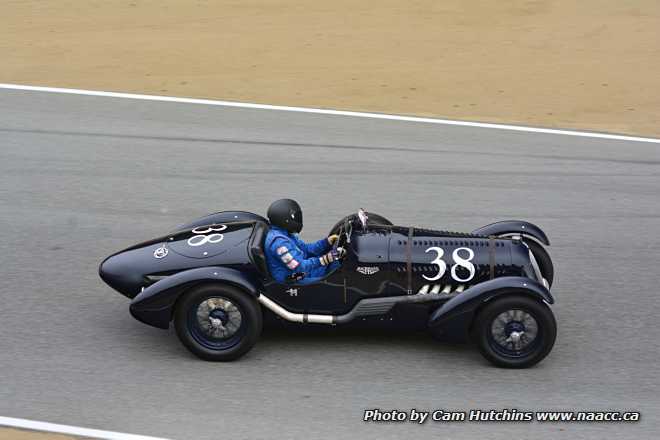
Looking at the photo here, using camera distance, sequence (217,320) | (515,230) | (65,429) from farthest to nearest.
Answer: (515,230), (217,320), (65,429)

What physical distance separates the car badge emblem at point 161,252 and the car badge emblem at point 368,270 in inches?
61.3

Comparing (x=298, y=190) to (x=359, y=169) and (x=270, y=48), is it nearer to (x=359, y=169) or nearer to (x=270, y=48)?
(x=359, y=169)

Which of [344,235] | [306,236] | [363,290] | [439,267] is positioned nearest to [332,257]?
[344,235]

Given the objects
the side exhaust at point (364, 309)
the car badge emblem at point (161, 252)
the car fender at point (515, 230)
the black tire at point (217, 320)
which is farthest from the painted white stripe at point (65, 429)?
the car fender at point (515, 230)

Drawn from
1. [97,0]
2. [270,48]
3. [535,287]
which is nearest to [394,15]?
[270,48]

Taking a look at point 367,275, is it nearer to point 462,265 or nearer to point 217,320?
point 462,265

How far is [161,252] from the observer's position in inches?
319

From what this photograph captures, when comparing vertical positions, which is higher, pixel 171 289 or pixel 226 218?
pixel 226 218

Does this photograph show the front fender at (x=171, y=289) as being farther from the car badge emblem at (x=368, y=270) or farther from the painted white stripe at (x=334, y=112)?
the painted white stripe at (x=334, y=112)

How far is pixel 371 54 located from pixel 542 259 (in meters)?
7.84

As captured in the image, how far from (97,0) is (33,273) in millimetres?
9951

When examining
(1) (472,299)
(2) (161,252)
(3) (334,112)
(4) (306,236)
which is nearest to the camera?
(1) (472,299)

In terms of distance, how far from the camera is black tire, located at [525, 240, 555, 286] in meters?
8.62

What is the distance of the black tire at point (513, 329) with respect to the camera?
24.6ft
